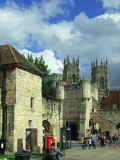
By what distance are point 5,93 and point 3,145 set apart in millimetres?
4766

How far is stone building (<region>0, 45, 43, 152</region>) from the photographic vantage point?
82.3ft

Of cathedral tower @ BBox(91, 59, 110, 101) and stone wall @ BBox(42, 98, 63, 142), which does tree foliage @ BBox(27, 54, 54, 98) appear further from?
cathedral tower @ BBox(91, 59, 110, 101)

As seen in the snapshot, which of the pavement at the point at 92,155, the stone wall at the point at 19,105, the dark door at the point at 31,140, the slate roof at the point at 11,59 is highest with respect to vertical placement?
the slate roof at the point at 11,59

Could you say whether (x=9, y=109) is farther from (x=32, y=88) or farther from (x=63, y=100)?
(x=63, y=100)

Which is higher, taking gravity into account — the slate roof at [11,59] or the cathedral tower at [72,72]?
the cathedral tower at [72,72]

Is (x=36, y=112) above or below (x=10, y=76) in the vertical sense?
below

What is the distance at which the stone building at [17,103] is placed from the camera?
25.1m

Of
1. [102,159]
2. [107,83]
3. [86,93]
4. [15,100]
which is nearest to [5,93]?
[15,100]

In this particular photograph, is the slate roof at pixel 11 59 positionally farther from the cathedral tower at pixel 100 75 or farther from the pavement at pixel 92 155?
the cathedral tower at pixel 100 75

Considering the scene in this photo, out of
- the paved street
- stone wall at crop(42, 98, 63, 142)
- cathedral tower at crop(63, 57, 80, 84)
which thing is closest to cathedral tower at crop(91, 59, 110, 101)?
cathedral tower at crop(63, 57, 80, 84)

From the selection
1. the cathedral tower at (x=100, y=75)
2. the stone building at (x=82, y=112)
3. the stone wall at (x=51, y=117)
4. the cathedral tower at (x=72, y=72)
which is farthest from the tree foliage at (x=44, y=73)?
the cathedral tower at (x=72, y=72)

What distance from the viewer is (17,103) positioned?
25.6m

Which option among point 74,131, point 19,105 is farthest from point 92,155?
point 74,131

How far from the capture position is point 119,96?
74188 millimetres
